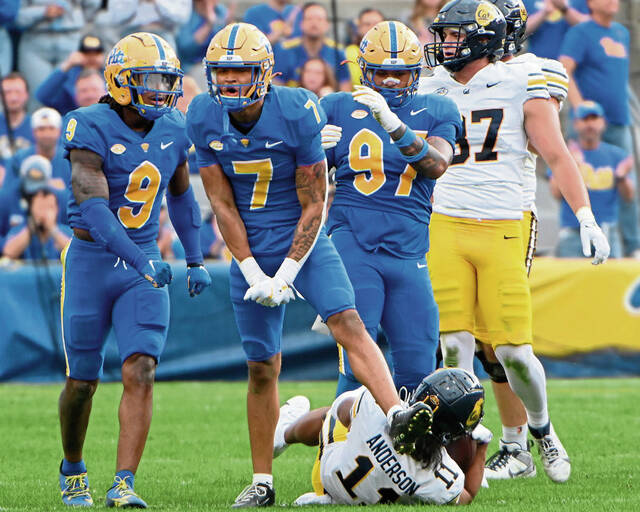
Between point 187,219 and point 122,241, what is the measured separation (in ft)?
2.02

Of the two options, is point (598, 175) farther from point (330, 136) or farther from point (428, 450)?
point (428, 450)

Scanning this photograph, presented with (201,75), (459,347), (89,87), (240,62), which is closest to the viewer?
(240,62)

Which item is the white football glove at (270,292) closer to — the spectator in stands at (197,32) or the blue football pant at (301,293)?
the blue football pant at (301,293)

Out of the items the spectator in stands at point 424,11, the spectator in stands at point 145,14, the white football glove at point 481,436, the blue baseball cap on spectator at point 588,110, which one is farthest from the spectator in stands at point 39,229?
the white football glove at point 481,436

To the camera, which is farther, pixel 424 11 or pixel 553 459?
pixel 424 11

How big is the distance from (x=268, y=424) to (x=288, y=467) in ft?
4.07

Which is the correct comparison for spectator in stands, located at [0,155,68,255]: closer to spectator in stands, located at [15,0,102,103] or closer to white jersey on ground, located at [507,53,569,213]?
spectator in stands, located at [15,0,102,103]

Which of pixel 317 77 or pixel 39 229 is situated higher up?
pixel 317 77

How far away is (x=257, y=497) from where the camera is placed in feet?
16.3

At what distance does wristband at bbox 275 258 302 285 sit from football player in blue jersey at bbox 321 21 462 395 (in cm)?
54

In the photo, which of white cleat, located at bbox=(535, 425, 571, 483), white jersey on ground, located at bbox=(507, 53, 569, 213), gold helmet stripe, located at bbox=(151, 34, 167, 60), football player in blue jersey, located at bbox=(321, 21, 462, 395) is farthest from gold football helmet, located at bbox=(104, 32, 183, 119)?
white cleat, located at bbox=(535, 425, 571, 483)

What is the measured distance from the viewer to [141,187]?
5133mm

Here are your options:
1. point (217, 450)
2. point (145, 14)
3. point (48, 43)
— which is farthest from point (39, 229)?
point (217, 450)

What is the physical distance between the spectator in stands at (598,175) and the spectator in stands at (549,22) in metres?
0.69
